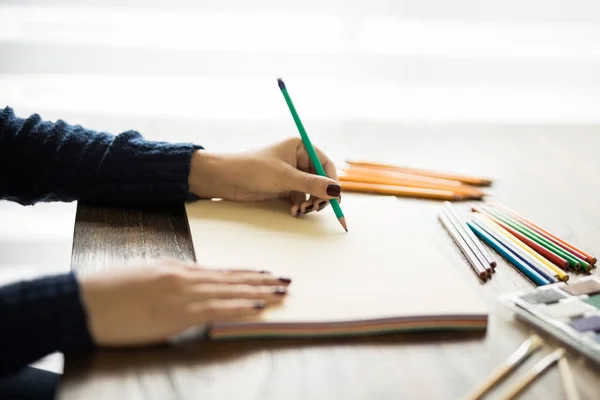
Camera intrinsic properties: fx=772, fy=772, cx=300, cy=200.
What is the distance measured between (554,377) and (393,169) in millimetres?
492

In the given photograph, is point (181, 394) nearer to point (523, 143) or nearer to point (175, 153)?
point (175, 153)

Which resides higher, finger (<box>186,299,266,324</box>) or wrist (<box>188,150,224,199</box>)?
wrist (<box>188,150,224,199</box>)

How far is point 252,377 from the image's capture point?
0.62 meters

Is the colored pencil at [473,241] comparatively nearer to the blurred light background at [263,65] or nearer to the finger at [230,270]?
the finger at [230,270]

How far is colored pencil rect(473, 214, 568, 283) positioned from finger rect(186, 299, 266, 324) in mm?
328

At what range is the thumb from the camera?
90 centimetres

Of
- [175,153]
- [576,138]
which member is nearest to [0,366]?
[175,153]

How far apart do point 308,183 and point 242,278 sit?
0.22 m

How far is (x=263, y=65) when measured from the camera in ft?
5.89

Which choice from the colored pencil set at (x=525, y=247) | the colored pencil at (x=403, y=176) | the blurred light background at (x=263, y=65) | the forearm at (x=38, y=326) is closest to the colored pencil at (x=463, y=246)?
the colored pencil set at (x=525, y=247)

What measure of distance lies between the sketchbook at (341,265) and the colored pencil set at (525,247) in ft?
0.23

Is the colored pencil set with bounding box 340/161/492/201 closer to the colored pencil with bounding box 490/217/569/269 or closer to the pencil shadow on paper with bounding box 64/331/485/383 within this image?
the colored pencil with bounding box 490/217/569/269

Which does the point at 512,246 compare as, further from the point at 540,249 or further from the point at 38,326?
the point at 38,326

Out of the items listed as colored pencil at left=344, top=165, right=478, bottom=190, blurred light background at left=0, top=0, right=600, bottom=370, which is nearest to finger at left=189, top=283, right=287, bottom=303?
colored pencil at left=344, top=165, right=478, bottom=190
